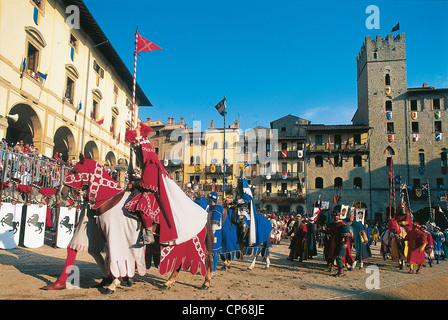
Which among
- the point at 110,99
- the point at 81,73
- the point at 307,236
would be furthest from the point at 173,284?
the point at 110,99

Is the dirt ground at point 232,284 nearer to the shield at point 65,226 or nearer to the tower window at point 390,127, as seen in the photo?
the shield at point 65,226

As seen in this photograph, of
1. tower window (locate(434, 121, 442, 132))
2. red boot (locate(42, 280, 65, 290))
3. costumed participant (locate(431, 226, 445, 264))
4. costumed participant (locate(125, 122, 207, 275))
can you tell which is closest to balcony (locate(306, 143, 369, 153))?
tower window (locate(434, 121, 442, 132))

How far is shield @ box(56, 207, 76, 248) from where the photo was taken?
11844mm

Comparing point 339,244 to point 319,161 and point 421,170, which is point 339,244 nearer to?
point 319,161

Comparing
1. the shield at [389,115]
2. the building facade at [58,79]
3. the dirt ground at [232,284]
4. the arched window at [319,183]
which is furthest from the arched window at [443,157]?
the building facade at [58,79]

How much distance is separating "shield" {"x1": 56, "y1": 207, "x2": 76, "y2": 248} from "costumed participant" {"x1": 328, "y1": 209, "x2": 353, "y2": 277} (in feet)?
31.4

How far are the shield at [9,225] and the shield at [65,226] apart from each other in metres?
1.42

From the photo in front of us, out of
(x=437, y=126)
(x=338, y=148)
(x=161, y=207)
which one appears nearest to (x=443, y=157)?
(x=437, y=126)

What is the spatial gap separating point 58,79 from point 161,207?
18.1 m

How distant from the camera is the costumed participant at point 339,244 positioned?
9719 millimetres

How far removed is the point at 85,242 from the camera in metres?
6.16

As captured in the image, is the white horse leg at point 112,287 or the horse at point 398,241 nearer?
the white horse leg at point 112,287
